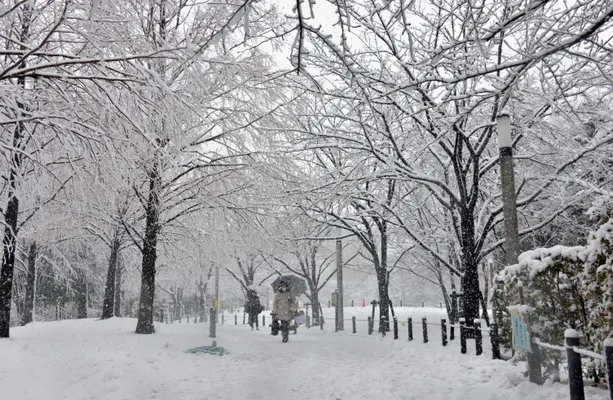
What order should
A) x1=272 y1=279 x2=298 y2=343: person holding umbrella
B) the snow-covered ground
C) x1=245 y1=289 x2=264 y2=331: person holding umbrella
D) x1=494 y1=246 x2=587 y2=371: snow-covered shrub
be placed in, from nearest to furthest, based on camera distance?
x1=494 y1=246 x2=587 y2=371: snow-covered shrub → the snow-covered ground → x1=272 y1=279 x2=298 y2=343: person holding umbrella → x1=245 y1=289 x2=264 y2=331: person holding umbrella

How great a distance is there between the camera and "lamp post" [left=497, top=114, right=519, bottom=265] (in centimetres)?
732

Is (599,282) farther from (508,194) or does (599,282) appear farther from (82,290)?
(82,290)

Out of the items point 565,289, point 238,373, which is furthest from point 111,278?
point 565,289

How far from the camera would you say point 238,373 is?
317 inches

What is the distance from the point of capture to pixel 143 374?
7461 mm

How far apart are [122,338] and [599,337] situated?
9.76 metres

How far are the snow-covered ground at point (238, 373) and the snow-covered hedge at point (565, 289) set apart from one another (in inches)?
28.6

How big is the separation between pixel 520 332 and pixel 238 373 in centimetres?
488

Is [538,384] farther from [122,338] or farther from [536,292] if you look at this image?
[122,338]

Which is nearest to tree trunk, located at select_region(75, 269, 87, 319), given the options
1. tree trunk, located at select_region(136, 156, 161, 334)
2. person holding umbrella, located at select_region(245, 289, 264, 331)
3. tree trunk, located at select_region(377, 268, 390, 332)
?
person holding umbrella, located at select_region(245, 289, 264, 331)

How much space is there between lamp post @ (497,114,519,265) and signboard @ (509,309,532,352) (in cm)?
150

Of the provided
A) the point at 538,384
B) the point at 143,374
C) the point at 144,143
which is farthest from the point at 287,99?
the point at 538,384

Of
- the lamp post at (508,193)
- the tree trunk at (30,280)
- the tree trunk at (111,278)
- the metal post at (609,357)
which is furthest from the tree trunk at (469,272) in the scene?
the tree trunk at (30,280)

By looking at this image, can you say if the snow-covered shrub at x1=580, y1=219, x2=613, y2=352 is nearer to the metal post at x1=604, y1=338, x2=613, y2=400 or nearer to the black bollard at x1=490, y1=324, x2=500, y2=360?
the metal post at x1=604, y1=338, x2=613, y2=400
